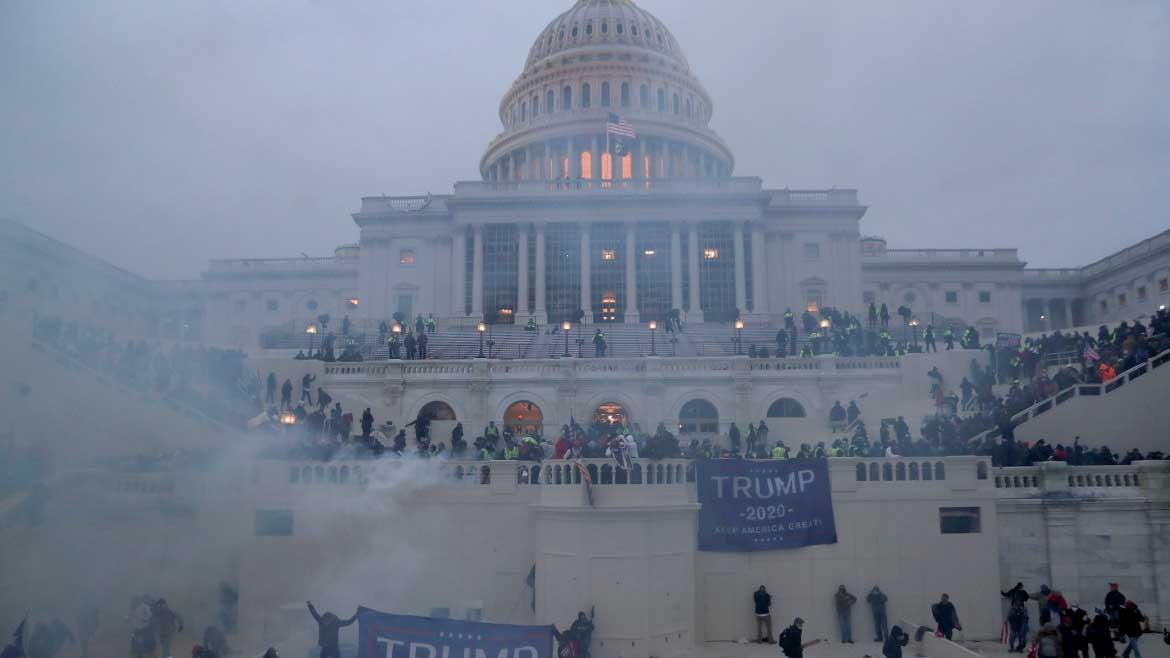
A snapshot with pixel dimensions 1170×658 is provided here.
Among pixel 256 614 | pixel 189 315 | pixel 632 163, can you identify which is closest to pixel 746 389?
pixel 256 614

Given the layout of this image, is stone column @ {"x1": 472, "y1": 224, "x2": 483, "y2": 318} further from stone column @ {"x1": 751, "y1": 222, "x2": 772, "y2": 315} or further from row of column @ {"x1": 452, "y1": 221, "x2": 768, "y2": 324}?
stone column @ {"x1": 751, "y1": 222, "x2": 772, "y2": 315}

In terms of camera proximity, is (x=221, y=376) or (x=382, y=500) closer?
(x=382, y=500)

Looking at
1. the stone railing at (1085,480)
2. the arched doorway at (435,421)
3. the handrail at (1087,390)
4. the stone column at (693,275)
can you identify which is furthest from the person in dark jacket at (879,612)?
the stone column at (693,275)

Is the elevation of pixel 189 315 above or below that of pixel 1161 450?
above

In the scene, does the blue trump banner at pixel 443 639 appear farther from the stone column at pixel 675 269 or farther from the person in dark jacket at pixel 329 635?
the stone column at pixel 675 269

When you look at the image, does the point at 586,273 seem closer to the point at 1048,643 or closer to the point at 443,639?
the point at 1048,643

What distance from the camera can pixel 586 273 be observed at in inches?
2525

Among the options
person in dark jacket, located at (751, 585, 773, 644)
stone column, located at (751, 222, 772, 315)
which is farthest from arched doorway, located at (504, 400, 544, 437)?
stone column, located at (751, 222, 772, 315)

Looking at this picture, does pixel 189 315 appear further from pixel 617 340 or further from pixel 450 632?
pixel 450 632

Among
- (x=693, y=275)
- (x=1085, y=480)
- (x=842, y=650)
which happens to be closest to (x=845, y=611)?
(x=842, y=650)

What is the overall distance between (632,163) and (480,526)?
215 feet

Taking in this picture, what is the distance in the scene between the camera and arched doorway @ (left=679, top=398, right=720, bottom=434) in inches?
1535

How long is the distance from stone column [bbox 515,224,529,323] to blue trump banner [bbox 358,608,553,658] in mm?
48560

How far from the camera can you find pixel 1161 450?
26.5 meters
